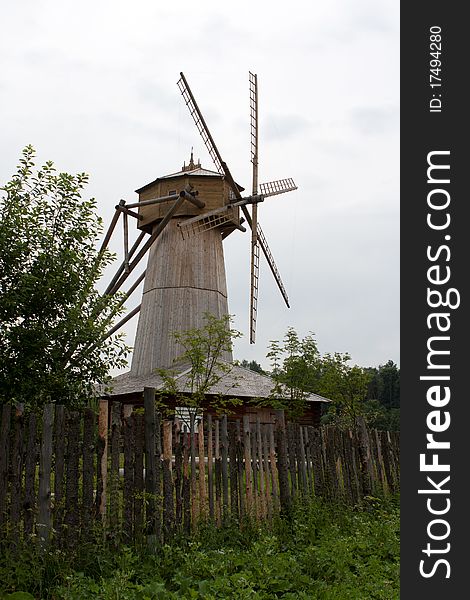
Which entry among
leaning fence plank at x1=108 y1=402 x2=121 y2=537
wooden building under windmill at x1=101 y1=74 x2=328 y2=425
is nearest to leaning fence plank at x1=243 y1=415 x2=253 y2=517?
leaning fence plank at x1=108 y1=402 x2=121 y2=537

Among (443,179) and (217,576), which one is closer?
(443,179)

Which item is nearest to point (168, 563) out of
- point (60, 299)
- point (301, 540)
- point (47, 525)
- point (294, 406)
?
point (47, 525)

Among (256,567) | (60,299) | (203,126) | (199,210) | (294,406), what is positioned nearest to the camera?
(256,567)

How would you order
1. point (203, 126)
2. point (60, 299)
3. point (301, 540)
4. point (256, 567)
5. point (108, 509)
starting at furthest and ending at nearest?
point (203, 126)
point (301, 540)
point (60, 299)
point (108, 509)
point (256, 567)

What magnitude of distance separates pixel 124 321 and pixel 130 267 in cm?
265

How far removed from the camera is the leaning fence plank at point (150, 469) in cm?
720

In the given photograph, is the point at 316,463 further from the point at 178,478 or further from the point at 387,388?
the point at 387,388

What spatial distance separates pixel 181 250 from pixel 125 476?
58.4ft

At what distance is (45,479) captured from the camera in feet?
21.9

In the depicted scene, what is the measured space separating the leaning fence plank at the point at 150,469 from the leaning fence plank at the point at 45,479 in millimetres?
1049

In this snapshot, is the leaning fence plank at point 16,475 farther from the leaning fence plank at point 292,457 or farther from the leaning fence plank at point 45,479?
the leaning fence plank at point 292,457

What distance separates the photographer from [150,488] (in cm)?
731

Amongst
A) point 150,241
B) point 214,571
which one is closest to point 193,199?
point 150,241

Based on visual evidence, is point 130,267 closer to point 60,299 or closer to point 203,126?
point 203,126
